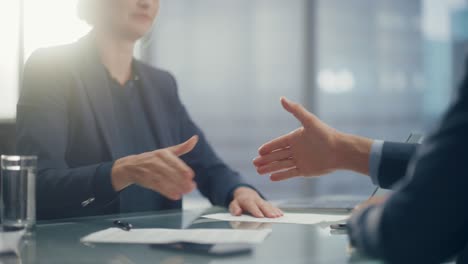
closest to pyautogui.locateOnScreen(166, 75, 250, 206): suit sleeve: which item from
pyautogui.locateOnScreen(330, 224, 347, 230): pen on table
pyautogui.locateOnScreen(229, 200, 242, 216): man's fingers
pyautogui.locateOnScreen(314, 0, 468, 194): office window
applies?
pyautogui.locateOnScreen(229, 200, 242, 216): man's fingers

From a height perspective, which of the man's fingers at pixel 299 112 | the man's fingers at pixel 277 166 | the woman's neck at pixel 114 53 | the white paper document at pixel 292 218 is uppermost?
the woman's neck at pixel 114 53

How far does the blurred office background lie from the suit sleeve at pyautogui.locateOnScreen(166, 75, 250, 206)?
200cm

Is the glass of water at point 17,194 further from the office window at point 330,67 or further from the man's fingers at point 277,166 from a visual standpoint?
the office window at point 330,67

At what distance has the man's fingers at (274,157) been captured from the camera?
57.9 inches

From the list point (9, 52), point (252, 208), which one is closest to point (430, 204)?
point (252, 208)

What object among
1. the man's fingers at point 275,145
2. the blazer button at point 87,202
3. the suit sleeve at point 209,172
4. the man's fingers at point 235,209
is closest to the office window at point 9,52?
the suit sleeve at point 209,172

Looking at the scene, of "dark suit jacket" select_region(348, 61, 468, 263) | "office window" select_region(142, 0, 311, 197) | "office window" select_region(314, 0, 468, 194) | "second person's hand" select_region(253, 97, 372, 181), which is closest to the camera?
"dark suit jacket" select_region(348, 61, 468, 263)

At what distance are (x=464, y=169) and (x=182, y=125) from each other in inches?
57.2

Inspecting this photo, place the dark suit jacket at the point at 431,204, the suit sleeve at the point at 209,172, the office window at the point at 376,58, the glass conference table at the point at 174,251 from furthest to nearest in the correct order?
1. the office window at the point at 376,58
2. the suit sleeve at the point at 209,172
3. the glass conference table at the point at 174,251
4. the dark suit jacket at the point at 431,204

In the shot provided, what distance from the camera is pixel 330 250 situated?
3.30 feet

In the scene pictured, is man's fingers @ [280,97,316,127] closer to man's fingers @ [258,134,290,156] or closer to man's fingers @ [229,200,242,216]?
man's fingers @ [258,134,290,156]

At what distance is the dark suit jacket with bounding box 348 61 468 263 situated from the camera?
675mm

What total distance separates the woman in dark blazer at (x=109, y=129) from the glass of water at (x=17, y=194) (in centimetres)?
25

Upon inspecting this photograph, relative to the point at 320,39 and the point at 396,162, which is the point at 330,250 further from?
the point at 320,39
